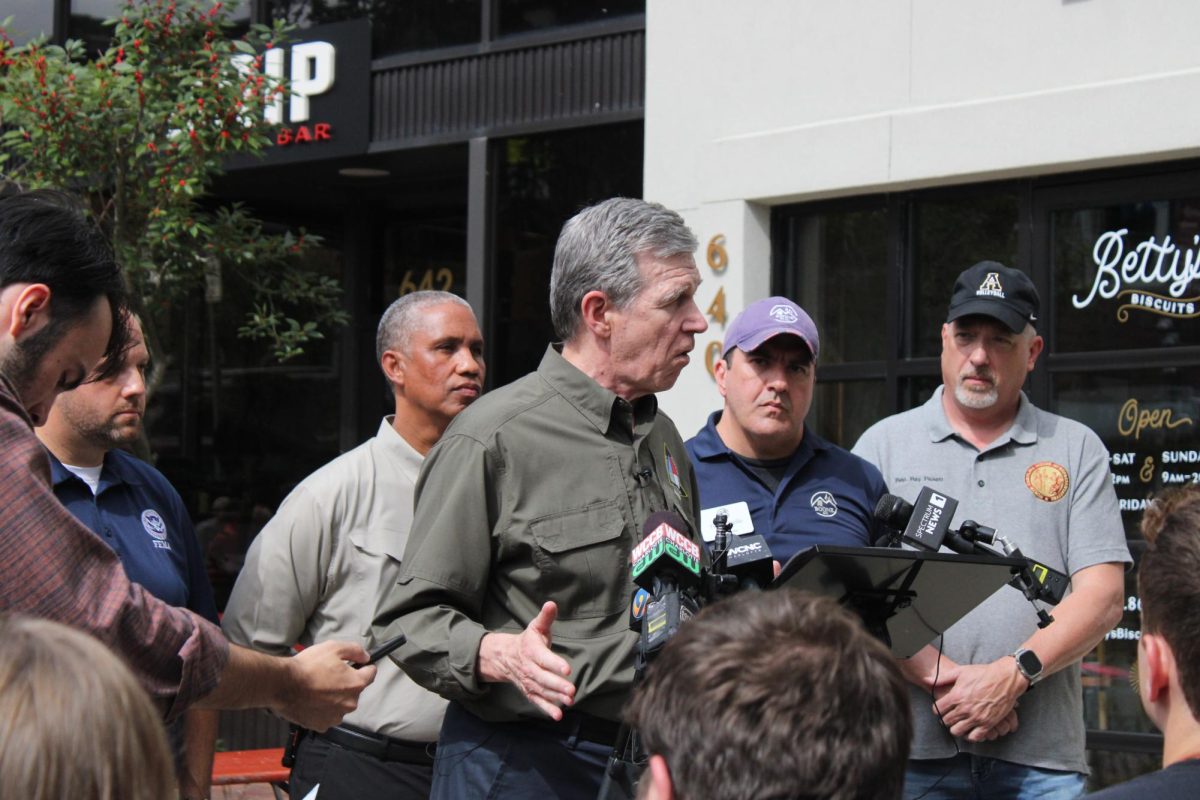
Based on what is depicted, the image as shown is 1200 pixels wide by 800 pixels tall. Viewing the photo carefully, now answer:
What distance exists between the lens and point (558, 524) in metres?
3.21

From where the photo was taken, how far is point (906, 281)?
294 inches

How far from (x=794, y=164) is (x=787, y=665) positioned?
6.16 metres

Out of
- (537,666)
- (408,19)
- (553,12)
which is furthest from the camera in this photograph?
(408,19)

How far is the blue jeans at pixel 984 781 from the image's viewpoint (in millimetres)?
4121

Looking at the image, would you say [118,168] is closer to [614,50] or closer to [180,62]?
[180,62]

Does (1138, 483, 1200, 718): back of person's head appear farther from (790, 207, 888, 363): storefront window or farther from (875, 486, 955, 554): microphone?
(790, 207, 888, 363): storefront window

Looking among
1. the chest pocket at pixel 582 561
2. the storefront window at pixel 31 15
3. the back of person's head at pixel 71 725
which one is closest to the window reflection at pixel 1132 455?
the chest pocket at pixel 582 561

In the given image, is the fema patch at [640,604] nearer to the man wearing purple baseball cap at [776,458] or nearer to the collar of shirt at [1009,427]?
the man wearing purple baseball cap at [776,458]

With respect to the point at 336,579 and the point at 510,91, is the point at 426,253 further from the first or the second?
the point at 336,579

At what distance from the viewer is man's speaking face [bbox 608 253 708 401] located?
11.0 feet

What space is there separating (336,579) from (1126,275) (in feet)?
14.1

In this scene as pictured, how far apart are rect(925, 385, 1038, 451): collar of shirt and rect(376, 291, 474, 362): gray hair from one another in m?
1.56

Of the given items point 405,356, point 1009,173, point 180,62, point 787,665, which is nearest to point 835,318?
point 1009,173

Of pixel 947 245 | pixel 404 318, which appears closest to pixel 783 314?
pixel 404 318
